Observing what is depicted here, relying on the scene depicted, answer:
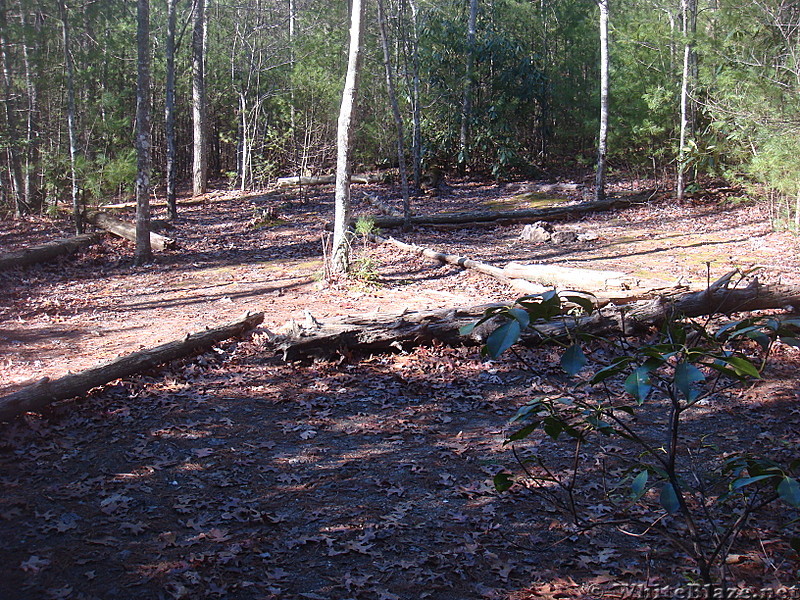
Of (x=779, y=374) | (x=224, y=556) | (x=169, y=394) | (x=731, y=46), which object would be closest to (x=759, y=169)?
(x=731, y=46)

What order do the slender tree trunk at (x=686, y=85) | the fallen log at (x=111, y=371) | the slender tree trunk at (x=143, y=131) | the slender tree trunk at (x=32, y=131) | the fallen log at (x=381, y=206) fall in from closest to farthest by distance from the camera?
the fallen log at (x=111, y=371) → the slender tree trunk at (x=143, y=131) → the slender tree trunk at (x=686, y=85) → the fallen log at (x=381, y=206) → the slender tree trunk at (x=32, y=131)

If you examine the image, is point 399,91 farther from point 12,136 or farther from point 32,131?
point 12,136

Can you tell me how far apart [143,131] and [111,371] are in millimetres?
7871

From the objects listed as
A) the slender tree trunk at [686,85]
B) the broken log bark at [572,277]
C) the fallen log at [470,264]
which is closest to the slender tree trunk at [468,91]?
the slender tree trunk at [686,85]

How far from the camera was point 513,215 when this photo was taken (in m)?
17.2

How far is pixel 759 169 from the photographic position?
1430 centimetres

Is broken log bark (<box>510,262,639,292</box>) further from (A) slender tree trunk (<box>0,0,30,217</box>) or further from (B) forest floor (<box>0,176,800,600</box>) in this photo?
(A) slender tree trunk (<box>0,0,30,217</box>)

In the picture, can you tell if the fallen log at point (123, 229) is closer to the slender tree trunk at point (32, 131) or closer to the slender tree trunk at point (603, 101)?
the slender tree trunk at point (32, 131)

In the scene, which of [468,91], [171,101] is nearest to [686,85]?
[468,91]

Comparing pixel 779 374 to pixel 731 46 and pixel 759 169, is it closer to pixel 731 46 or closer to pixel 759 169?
pixel 759 169

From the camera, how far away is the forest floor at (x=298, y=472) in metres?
3.58

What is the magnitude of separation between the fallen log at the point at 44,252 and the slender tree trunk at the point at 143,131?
1.78 m

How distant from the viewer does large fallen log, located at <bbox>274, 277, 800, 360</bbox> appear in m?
7.03

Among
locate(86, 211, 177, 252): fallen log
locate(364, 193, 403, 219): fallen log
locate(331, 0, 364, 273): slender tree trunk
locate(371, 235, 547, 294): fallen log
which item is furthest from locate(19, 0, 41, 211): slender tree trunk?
locate(331, 0, 364, 273): slender tree trunk
